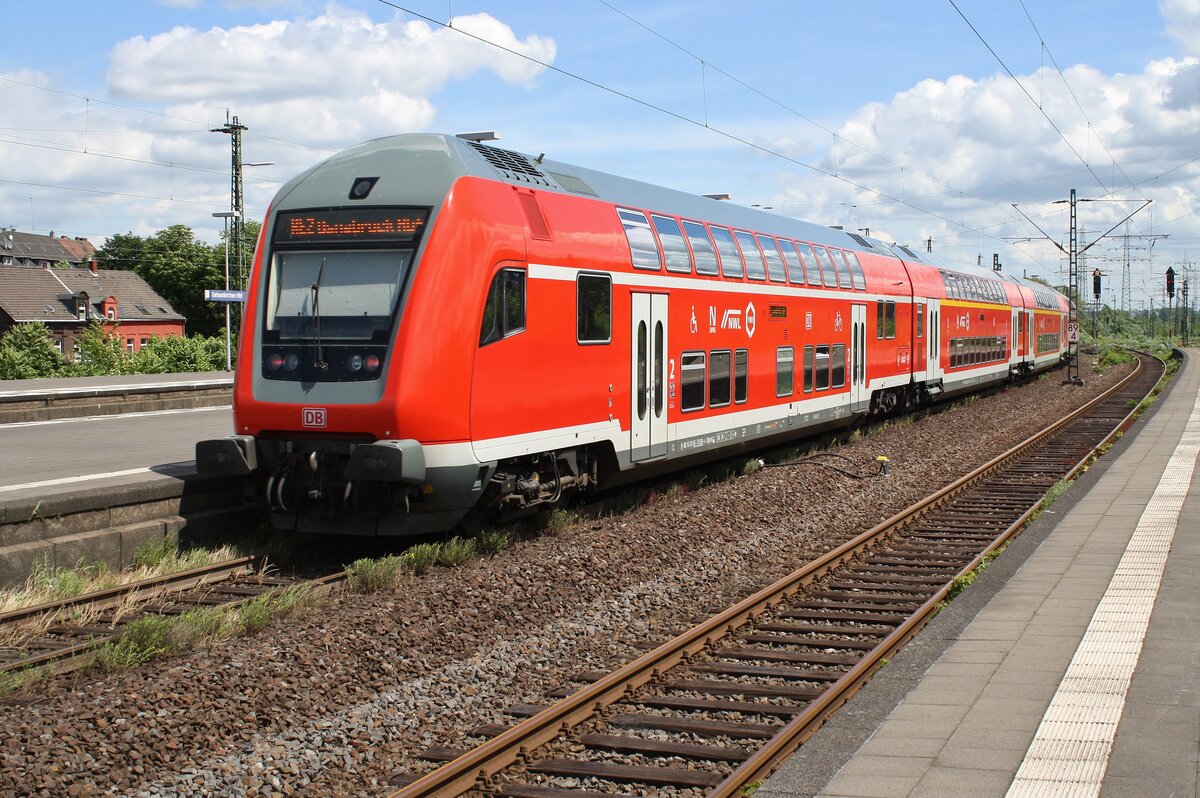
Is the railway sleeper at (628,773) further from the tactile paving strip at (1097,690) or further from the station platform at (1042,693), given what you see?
the tactile paving strip at (1097,690)

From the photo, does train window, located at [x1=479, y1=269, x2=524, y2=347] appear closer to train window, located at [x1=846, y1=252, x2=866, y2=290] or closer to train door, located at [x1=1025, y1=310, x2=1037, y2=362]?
train window, located at [x1=846, y1=252, x2=866, y2=290]

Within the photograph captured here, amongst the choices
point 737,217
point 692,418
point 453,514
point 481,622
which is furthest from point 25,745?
point 737,217

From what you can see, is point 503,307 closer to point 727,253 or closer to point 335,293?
point 335,293

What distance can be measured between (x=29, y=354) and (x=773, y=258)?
131 feet

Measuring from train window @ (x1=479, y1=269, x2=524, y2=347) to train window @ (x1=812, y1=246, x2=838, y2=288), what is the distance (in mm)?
9638

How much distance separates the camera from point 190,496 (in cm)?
1166

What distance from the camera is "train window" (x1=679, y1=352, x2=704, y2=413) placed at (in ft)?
46.8

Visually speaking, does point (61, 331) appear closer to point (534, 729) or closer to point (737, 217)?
point (737, 217)

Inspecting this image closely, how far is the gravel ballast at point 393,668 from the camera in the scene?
6035mm

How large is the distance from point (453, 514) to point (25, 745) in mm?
4945

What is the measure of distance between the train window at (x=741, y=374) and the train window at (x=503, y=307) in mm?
5405

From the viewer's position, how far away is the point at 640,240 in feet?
44.0

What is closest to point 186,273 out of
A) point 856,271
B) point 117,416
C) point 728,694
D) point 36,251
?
point 36,251

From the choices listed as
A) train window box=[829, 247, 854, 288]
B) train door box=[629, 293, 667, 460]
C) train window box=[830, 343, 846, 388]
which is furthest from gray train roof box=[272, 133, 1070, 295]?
train window box=[829, 247, 854, 288]
